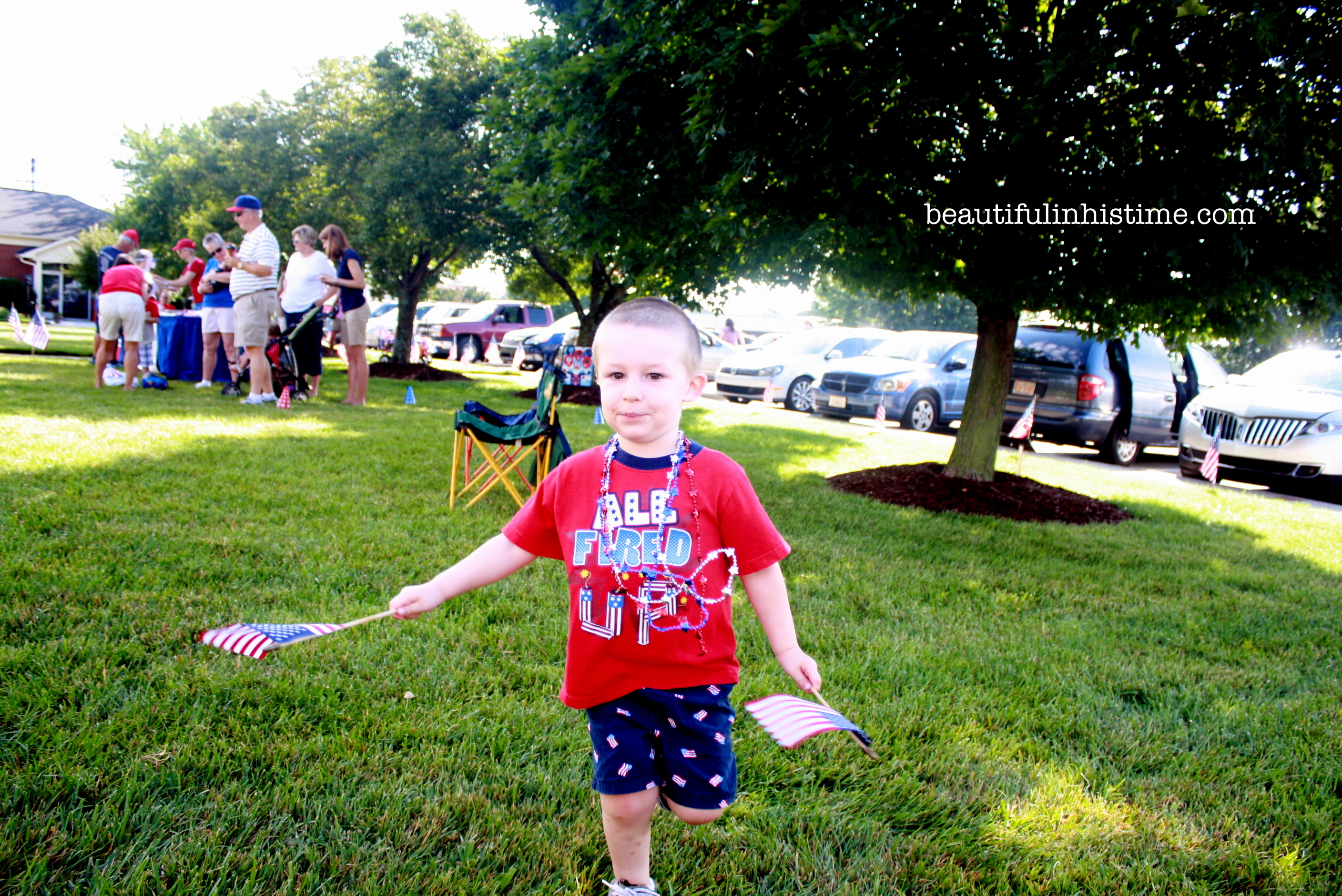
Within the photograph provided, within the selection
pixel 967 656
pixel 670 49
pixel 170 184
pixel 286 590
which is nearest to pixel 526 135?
pixel 670 49

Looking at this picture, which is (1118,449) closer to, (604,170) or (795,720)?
(604,170)

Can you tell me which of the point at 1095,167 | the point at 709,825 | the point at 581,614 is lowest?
the point at 709,825

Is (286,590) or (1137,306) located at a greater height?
(1137,306)

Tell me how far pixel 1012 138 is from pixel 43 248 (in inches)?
1956

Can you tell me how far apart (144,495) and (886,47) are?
5263 millimetres

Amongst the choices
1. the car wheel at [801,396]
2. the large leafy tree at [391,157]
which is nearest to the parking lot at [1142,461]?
Answer: the car wheel at [801,396]

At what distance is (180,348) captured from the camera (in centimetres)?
1249

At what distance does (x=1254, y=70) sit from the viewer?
4828mm

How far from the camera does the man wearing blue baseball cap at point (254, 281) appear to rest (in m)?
8.96

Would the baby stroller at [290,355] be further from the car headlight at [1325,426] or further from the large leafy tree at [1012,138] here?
the car headlight at [1325,426]

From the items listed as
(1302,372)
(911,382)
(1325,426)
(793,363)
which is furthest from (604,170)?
(793,363)

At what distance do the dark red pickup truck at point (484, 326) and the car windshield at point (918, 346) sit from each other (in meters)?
14.0

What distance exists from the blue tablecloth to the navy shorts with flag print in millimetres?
12260

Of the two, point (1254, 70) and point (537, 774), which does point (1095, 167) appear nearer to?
point (1254, 70)
